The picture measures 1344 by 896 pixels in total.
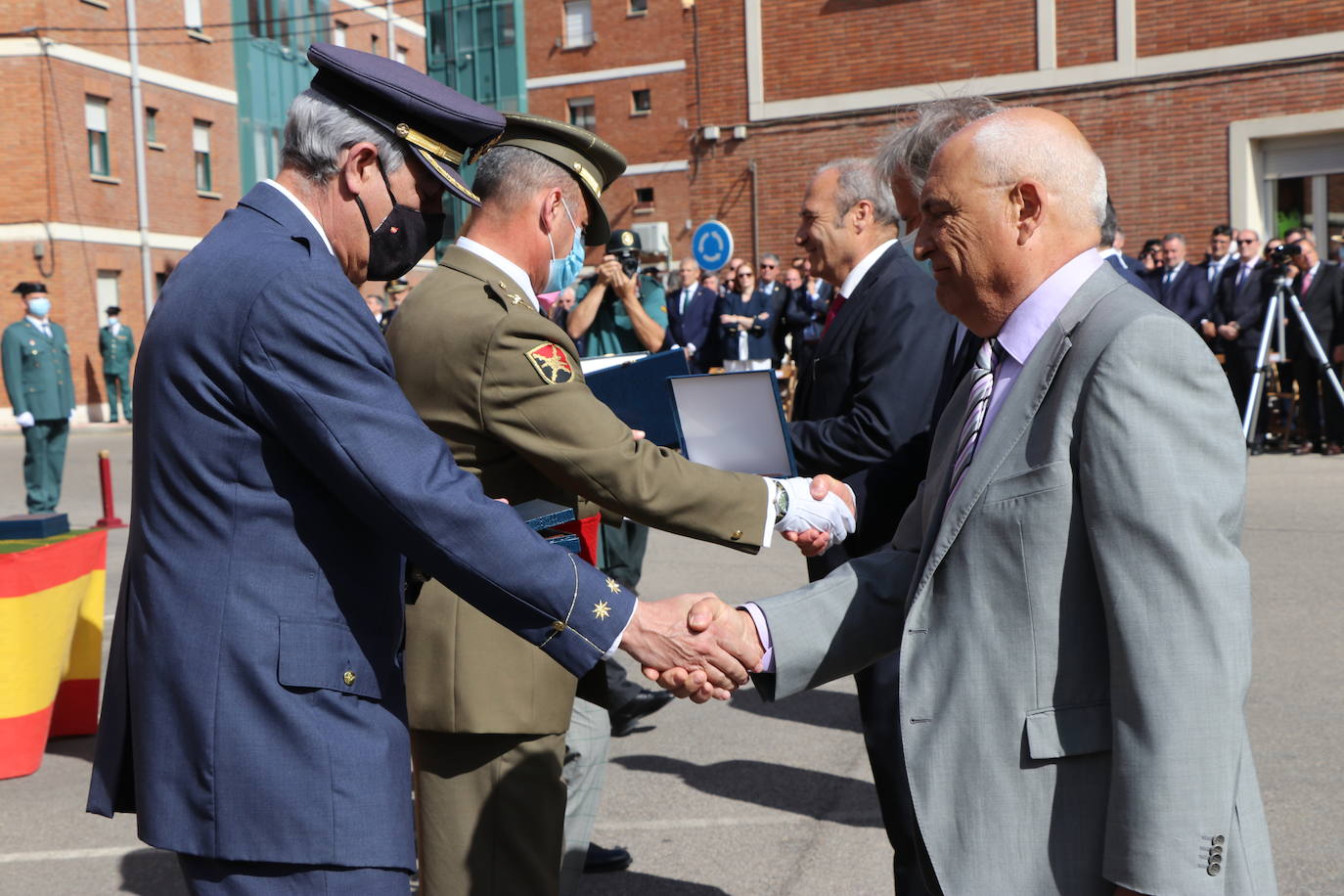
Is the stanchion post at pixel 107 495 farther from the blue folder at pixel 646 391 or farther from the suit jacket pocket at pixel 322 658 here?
the suit jacket pocket at pixel 322 658

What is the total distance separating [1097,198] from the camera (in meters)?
2.12

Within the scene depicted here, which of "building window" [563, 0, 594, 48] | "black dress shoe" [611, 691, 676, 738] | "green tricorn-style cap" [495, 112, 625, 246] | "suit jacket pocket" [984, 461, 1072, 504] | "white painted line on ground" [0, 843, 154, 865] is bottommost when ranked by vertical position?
"white painted line on ground" [0, 843, 154, 865]

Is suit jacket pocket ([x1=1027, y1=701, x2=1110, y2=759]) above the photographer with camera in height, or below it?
below

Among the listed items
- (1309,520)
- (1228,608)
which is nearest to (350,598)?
A: (1228,608)

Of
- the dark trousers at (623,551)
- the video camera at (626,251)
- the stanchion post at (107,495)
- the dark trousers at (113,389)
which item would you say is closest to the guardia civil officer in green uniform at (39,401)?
the stanchion post at (107,495)

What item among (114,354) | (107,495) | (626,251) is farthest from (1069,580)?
(114,354)

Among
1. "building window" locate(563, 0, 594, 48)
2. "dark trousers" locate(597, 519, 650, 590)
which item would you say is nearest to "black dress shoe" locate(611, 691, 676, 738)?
"dark trousers" locate(597, 519, 650, 590)

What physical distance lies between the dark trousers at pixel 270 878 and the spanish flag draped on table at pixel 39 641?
11.4 feet

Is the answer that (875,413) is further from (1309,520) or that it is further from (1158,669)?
(1309,520)

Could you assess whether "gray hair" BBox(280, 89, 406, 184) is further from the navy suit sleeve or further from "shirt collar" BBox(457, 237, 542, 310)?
"shirt collar" BBox(457, 237, 542, 310)

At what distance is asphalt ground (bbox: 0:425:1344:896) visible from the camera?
4039mm

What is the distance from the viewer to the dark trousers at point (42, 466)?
12.5 metres

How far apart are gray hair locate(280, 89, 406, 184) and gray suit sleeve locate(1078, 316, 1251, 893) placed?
1.26 metres

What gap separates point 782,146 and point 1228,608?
18.9 metres
